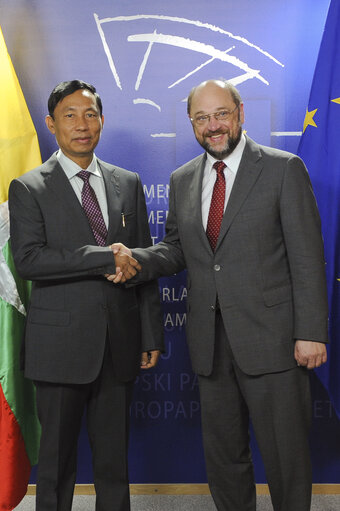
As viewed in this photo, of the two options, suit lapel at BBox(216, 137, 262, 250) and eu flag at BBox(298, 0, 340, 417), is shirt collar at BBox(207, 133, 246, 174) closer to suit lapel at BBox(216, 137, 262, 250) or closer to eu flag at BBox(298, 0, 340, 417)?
suit lapel at BBox(216, 137, 262, 250)

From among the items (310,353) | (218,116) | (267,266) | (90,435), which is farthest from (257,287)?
(90,435)

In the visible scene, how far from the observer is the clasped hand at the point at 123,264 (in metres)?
2.06

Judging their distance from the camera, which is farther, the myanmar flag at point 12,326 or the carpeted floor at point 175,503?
the carpeted floor at point 175,503

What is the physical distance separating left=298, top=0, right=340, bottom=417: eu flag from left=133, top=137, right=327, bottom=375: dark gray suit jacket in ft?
1.63

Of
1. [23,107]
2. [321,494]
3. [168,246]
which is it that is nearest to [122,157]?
[23,107]

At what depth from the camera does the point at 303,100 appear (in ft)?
9.23

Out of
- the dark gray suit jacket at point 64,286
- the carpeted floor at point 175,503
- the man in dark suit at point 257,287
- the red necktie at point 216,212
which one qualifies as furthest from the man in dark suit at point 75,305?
the carpeted floor at point 175,503

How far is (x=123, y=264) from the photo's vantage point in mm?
2062

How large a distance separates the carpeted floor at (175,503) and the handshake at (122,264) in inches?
52.8

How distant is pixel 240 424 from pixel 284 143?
1.40 metres

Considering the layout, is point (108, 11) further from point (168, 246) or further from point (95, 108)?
point (168, 246)

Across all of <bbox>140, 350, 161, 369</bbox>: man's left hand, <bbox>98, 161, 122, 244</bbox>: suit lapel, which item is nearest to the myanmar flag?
<bbox>98, 161, 122, 244</bbox>: suit lapel

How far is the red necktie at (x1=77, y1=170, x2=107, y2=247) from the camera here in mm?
2160

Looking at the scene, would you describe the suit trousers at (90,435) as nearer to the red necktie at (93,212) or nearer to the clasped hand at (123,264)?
the clasped hand at (123,264)
